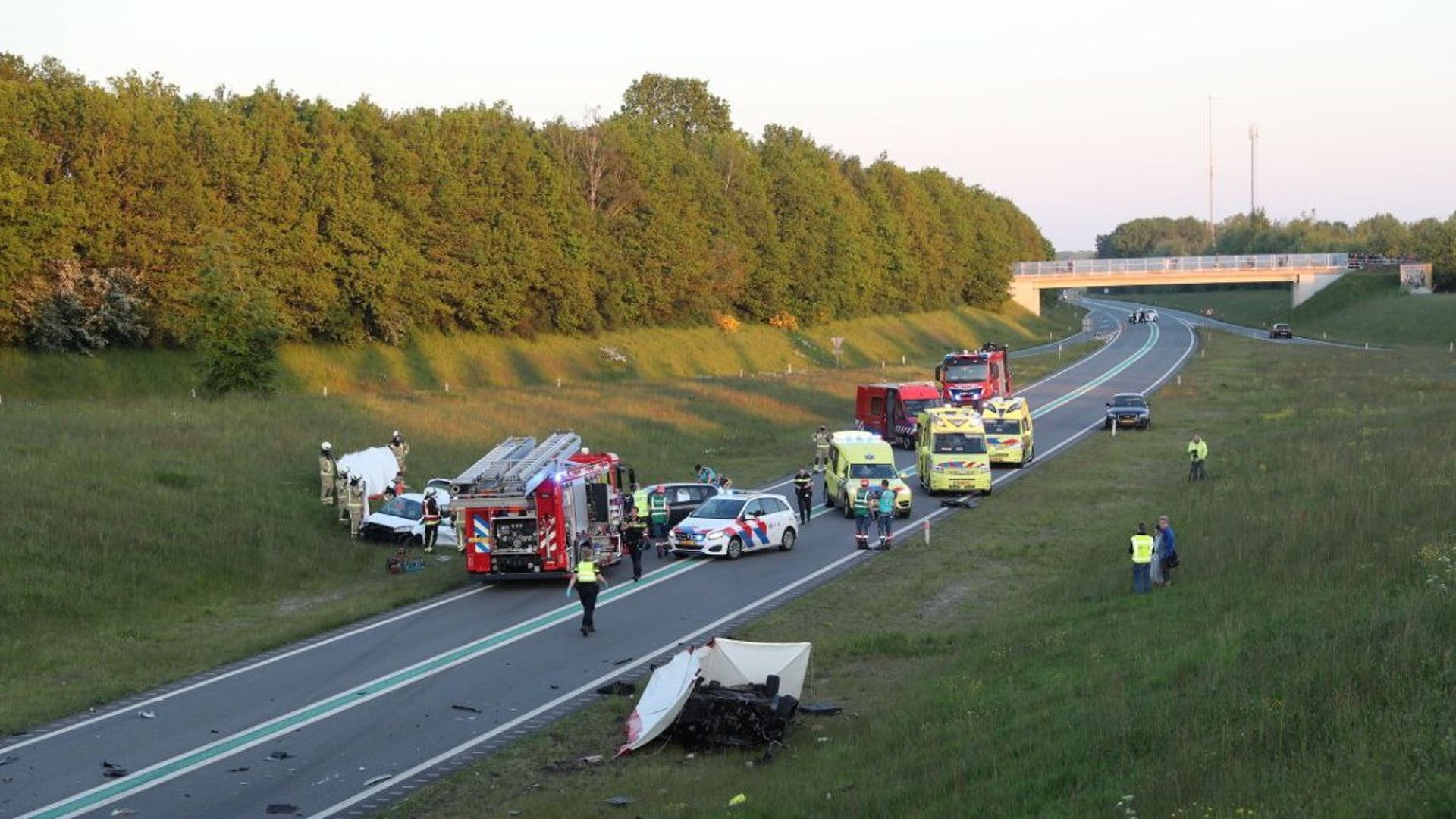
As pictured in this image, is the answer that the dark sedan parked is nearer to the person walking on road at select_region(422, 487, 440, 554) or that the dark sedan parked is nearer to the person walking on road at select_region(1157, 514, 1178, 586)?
the person walking on road at select_region(422, 487, 440, 554)

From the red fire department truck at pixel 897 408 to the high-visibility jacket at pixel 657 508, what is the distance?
22176 millimetres

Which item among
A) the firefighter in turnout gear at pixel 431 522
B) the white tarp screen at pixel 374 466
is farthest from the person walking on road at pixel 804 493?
the white tarp screen at pixel 374 466

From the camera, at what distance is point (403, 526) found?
33594 millimetres

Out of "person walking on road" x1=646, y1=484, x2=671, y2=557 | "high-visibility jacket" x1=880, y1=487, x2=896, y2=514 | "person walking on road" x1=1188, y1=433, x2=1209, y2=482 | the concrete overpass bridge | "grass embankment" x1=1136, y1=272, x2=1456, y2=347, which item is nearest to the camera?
"high-visibility jacket" x1=880, y1=487, x2=896, y2=514

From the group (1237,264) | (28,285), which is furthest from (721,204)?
(1237,264)

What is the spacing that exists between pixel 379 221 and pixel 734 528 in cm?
4227

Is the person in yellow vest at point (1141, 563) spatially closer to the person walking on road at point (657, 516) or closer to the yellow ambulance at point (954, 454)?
the person walking on road at point (657, 516)

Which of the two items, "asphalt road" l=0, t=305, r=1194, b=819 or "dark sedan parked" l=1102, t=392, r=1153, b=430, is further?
"dark sedan parked" l=1102, t=392, r=1153, b=430

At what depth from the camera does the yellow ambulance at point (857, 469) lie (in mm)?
37688

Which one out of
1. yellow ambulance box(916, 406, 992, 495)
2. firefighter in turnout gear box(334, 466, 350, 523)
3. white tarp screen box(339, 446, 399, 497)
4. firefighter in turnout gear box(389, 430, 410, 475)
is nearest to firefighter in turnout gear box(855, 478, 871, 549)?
yellow ambulance box(916, 406, 992, 495)

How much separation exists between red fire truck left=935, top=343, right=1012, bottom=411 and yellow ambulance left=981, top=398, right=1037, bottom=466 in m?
7.35

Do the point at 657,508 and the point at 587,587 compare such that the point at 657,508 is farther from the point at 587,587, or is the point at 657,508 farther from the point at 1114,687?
the point at 1114,687

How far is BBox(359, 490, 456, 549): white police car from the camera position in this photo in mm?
33531

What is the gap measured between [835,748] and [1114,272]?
13333cm
